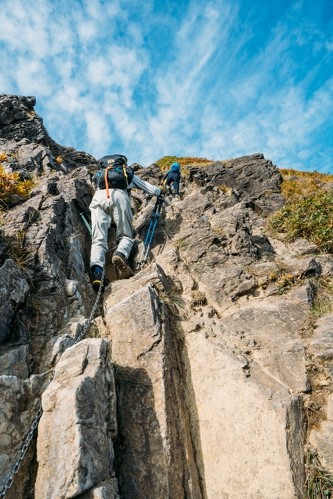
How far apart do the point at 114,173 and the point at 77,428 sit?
7.23 meters

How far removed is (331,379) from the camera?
4652 millimetres

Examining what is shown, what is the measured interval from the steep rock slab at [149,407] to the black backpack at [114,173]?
4.48 metres

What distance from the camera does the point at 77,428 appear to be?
345cm

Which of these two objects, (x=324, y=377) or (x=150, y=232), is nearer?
(x=324, y=377)

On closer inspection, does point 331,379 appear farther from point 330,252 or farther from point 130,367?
point 330,252

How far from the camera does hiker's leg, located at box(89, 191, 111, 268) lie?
7.57 meters

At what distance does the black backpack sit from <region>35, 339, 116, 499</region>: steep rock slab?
594cm

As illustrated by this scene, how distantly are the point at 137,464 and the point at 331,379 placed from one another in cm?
290

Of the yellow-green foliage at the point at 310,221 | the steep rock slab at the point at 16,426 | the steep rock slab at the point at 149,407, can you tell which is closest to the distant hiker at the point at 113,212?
the steep rock slab at the point at 149,407

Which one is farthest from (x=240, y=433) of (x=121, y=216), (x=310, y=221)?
(x=310, y=221)

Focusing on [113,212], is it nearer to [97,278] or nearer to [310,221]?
[97,278]

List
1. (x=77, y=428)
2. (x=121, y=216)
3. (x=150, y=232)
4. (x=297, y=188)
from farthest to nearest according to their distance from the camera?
1. (x=297, y=188)
2. (x=150, y=232)
3. (x=121, y=216)
4. (x=77, y=428)

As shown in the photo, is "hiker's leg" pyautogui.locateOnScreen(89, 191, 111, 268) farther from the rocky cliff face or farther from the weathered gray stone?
the weathered gray stone

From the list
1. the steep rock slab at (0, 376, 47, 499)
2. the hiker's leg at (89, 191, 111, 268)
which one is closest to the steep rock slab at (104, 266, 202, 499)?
the steep rock slab at (0, 376, 47, 499)
